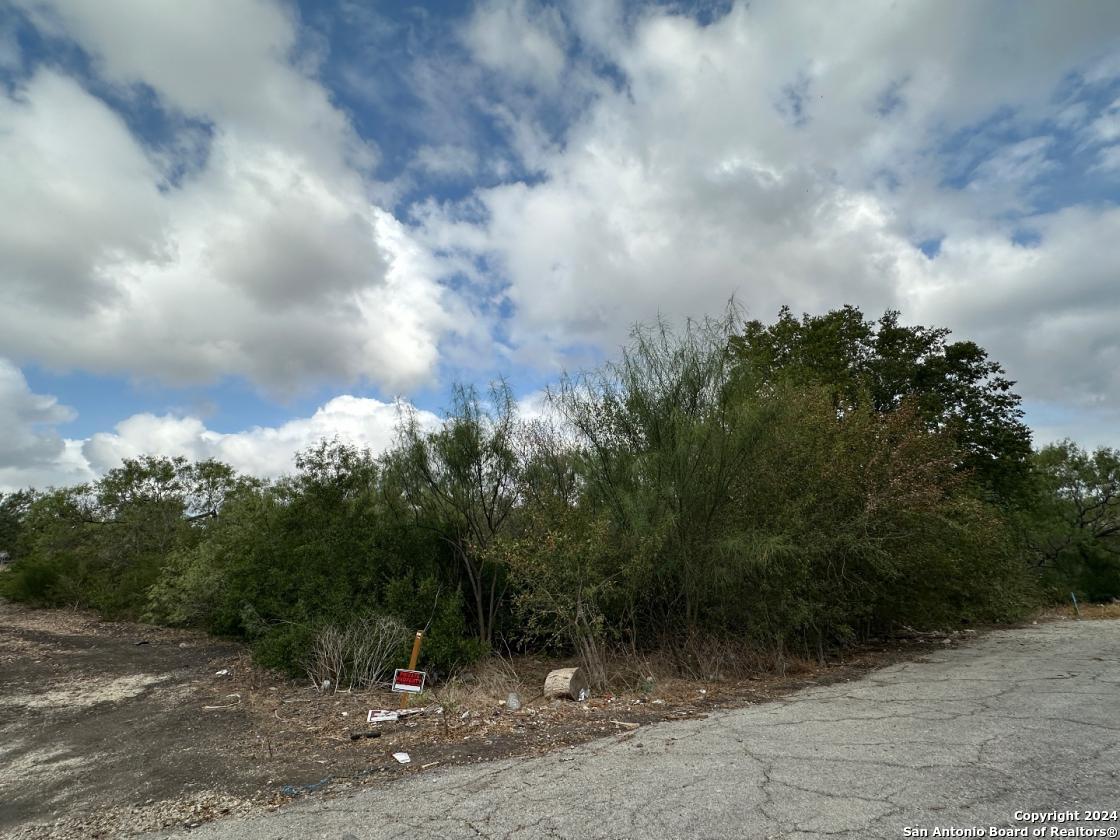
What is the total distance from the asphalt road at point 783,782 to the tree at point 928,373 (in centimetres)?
1384

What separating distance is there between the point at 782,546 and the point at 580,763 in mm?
4644

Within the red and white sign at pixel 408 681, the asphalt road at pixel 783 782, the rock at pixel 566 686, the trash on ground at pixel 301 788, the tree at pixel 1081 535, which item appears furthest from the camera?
the tree at pixel 1081 535

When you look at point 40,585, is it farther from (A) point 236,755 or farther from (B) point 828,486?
(B) point 828,486

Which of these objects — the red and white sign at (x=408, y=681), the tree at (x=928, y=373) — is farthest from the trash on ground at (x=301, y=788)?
the tree at (x=928, y=373)

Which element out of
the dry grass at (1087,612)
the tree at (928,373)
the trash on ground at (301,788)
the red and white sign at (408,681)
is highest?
the tree at (928,373)


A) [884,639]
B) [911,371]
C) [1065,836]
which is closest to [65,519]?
[884,639]

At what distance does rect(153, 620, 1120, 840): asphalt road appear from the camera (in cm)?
388

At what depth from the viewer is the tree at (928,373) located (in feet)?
64.0

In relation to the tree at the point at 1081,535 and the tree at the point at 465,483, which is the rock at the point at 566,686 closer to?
the tree at the point at 465,483

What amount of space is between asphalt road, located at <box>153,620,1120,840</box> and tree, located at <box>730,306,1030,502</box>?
1384 centimetres

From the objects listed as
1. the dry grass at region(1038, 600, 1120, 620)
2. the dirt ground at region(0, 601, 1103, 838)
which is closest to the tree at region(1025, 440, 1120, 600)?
the dry grass at region(1038, 600, 1120, 620)

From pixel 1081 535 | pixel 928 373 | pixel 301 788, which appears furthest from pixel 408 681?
pixel 1081 535

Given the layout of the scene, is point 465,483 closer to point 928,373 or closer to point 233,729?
point 233,729

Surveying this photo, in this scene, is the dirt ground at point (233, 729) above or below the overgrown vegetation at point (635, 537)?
below
